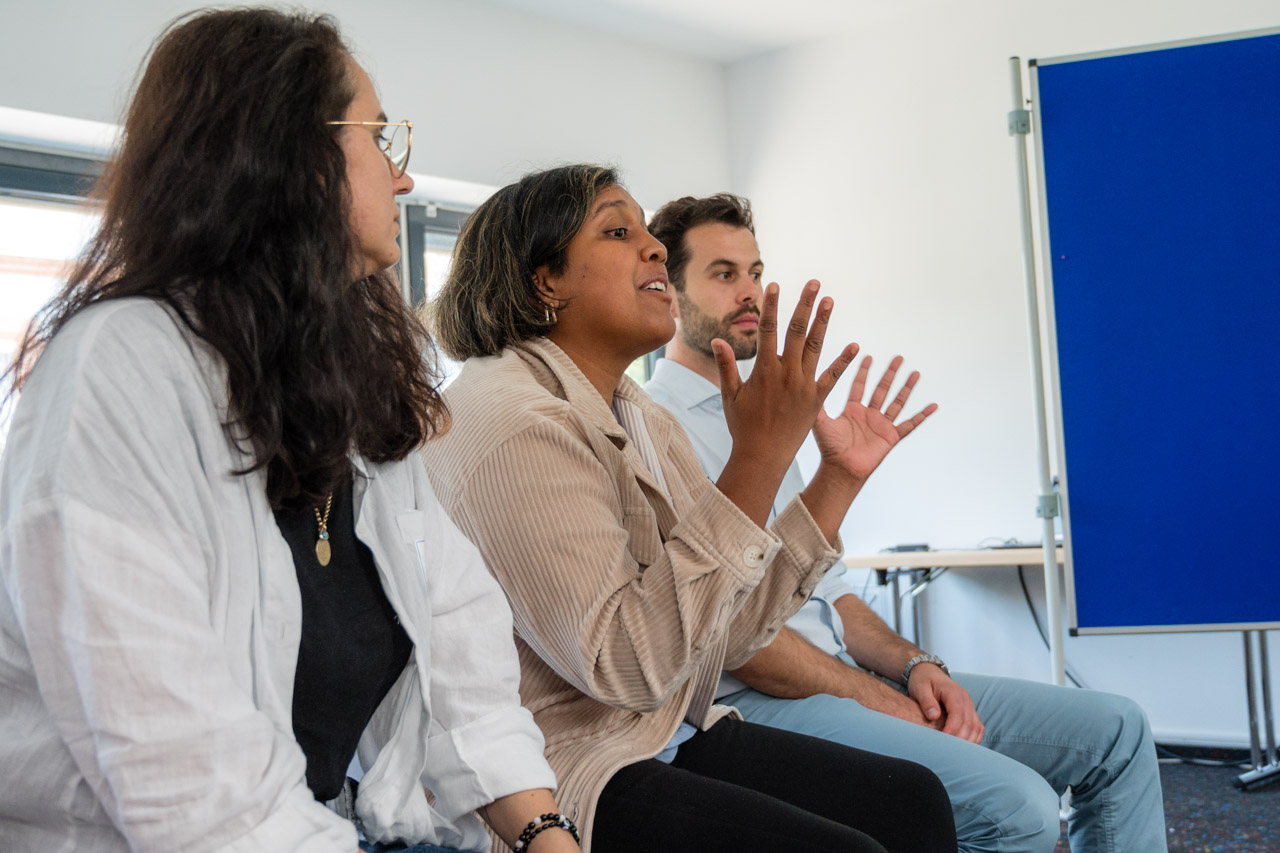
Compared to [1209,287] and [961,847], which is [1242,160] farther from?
[961,847]

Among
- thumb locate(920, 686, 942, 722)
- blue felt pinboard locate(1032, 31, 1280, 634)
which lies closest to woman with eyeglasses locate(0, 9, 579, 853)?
thumb locate(920, 686, 942, 722)

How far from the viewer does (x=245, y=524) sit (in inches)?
33.3

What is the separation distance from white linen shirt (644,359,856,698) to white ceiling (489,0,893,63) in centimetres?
215

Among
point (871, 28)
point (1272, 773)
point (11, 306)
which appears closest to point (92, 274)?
point (11, 306)

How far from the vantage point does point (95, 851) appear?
0.75 m

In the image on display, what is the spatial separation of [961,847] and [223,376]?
3.85 feet

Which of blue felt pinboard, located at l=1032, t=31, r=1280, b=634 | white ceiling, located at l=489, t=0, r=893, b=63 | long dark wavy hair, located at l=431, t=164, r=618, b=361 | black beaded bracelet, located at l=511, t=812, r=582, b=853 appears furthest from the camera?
white ceiling, located at l=489, t=0, r=893, b=63

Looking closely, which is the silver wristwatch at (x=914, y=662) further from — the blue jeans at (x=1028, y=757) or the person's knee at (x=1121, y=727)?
the person's knee at (x=1121, y=727)

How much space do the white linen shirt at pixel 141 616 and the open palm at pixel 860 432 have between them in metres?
0.79

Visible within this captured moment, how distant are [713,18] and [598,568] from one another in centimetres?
349

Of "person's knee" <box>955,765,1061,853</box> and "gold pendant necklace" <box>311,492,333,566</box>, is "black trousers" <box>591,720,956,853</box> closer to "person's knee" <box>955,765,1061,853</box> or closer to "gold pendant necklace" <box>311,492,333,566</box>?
"person's knee" <box>955,765,1061,853</box>

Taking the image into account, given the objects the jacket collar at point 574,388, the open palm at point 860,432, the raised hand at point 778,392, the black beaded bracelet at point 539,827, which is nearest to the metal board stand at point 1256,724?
the open palm at point 860,432

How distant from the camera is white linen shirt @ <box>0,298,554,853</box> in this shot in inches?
28.3

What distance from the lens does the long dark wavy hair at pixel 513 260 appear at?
160 centimetres
